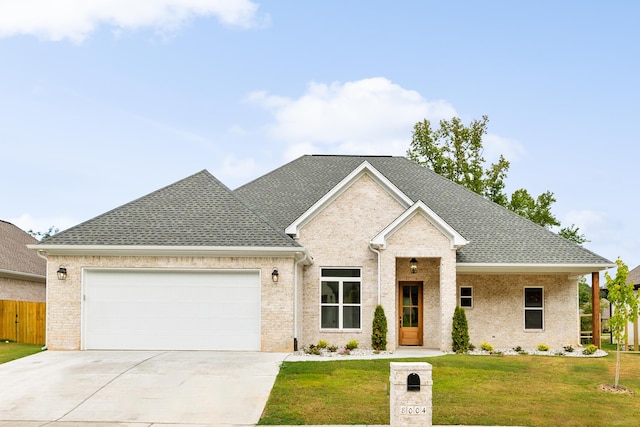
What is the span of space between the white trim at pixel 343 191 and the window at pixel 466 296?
3.80m

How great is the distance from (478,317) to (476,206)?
5.03 meters

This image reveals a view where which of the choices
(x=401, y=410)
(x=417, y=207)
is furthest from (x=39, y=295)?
(x=401, y=410)

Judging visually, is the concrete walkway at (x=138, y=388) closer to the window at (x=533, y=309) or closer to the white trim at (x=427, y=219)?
the white trim at (x=427, y=219)

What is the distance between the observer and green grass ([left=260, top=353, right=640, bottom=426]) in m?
13.1

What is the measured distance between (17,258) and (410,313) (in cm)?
1907

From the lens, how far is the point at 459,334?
2167 centimetres

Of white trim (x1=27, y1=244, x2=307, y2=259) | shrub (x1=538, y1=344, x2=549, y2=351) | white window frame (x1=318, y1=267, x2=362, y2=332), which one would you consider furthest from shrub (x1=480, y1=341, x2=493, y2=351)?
white trim (x1=27, y1=244, x2=307, y2=259)

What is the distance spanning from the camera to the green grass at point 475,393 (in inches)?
515

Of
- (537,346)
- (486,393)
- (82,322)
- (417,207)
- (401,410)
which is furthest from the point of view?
(537,346)

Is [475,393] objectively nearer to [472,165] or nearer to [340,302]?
[340,302]

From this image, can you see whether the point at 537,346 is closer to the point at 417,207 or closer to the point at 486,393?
the point at 417,207

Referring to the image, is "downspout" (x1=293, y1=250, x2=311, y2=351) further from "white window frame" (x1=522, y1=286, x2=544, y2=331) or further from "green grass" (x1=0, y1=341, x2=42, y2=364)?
"white window frame" (x1=522, y1=286, x2=544, y2=331)

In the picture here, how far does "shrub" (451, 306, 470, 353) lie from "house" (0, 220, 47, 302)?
18611 mm

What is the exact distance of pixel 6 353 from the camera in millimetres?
20594
